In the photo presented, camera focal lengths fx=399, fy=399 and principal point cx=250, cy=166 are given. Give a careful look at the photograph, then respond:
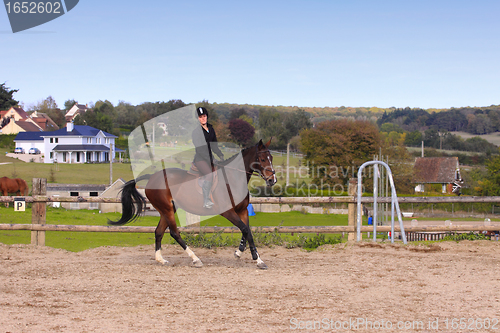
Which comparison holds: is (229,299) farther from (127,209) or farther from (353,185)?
(353,185)

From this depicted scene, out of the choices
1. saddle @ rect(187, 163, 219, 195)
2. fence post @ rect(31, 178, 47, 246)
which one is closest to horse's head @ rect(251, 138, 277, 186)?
saddle @ rect(187, 163, 219, 195)

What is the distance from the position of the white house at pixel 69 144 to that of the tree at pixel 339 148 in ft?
110

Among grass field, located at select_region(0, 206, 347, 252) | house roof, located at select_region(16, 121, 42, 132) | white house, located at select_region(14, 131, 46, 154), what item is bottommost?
grass field, located at select_region(0, 206, 347, 252)

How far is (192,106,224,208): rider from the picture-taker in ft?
21.8

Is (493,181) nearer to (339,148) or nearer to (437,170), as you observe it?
(437,170)

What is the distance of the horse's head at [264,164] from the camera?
6.49m

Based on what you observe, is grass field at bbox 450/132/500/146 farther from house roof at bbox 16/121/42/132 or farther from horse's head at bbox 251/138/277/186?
horse's head at bbox 251/138/277/186

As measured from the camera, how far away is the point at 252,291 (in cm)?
517

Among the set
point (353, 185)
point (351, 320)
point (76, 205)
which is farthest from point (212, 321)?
point (76, 205)

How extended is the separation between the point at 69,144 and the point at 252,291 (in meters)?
65.9

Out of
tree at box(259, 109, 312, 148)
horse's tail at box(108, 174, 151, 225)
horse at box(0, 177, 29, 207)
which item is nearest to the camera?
horse's tail at box(108, 174, 151, 225)

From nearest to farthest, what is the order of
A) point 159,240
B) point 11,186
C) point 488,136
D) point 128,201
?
point 159,240 → point 128,201 → point 11,186 → point 488,136

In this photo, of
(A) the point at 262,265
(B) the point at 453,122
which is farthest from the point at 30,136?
(B) the point at 453,122

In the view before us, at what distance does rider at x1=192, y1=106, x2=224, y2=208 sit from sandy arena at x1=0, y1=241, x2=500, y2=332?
4.37ft
